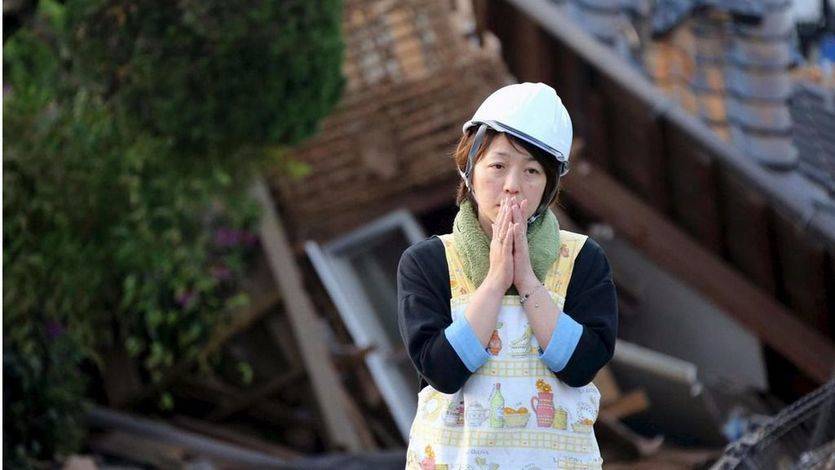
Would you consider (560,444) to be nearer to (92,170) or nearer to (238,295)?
(92,170)

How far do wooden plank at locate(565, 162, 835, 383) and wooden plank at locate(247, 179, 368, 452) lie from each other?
1649 mm

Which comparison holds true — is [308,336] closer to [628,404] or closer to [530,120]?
[628,404]

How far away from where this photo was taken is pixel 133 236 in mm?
7465

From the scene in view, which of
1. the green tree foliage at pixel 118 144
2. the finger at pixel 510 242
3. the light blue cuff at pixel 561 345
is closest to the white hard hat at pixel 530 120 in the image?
the finger at pixel 510 242

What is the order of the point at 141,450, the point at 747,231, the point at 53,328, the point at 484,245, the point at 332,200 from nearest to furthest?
A: the point at 484,245 → the point at 53,328 → the point at 141,450 → the point at 747,231 → the point at 332,200

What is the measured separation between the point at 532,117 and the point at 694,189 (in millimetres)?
6152

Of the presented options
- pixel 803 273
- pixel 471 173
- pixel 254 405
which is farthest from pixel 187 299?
pixel 471 173

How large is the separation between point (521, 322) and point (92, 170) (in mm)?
4965

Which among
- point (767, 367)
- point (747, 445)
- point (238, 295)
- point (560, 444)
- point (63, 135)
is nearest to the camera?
point (560, 444)

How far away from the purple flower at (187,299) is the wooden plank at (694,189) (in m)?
2.79

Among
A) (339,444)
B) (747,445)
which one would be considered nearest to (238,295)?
(339,444)

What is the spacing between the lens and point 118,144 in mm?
7395

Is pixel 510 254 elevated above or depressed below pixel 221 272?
above

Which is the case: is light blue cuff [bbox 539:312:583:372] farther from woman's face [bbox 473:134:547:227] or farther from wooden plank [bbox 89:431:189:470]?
wooden plank [bbox 89:431:189:470]
